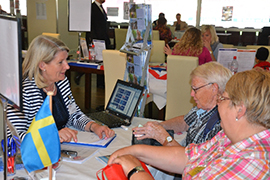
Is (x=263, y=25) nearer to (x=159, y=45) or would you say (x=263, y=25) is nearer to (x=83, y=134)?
(x=159, y=45)

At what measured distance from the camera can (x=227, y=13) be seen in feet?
29.1

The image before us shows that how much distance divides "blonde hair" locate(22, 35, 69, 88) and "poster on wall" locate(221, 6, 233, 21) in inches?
314

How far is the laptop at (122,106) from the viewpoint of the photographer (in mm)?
2004

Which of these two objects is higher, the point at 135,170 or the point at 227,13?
the point at 227,13

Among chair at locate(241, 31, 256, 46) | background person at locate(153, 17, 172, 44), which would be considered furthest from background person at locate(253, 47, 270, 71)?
chair at locate(241, 31, 256, 46)

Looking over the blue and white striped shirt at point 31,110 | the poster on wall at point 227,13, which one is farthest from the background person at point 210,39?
the poster on wall at point 227,13

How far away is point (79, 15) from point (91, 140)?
11.5ft

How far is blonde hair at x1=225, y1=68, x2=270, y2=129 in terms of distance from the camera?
1057 mm

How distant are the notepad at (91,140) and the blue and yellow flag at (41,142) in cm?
58

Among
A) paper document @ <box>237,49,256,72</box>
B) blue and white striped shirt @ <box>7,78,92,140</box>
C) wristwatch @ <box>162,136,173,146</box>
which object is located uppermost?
paper document @ <box>237,49,256,72</box>

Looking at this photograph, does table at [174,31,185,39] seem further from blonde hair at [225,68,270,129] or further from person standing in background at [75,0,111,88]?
blonde hair at [225,68,270,129]

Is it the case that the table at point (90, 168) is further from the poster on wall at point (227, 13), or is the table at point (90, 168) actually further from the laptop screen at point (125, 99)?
the poster on wall at point (227, 13)

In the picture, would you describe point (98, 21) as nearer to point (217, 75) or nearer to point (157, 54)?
point (157, 54)

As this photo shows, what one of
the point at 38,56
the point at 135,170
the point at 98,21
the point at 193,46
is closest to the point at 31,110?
the point at 38,56
